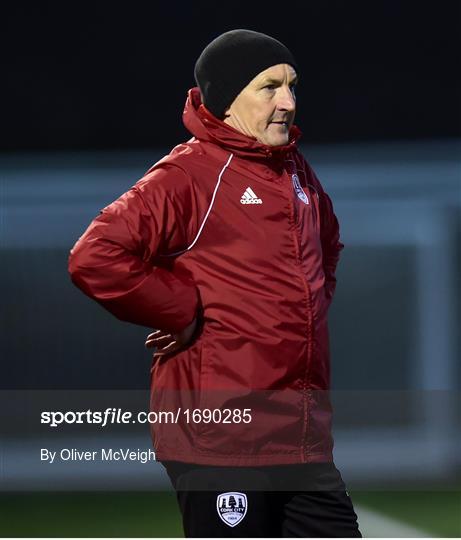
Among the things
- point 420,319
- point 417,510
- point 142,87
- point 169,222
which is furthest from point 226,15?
point 169,222

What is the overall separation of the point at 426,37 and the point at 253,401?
429cm

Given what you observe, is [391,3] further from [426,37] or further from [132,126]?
[132,126]

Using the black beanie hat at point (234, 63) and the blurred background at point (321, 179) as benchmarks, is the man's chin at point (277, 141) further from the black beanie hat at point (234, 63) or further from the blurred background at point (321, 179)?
the blurred background at point (321, 179)

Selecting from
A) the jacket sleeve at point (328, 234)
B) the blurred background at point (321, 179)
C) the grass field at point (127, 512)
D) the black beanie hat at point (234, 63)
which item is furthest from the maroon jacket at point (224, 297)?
the blurred background at point (321, 179)

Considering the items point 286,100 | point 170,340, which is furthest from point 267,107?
point 170,340

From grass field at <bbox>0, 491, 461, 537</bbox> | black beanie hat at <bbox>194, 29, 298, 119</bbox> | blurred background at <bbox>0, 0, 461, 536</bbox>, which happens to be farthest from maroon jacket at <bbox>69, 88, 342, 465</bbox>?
blurred background at <bbox>0, 0, 461, 536</bbox>

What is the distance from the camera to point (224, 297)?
2746mm

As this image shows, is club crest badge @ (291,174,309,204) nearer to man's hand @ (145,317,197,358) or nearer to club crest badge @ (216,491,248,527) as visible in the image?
man's hand @ (145,317,197,358)

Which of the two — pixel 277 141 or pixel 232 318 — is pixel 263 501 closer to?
pixel 232 318

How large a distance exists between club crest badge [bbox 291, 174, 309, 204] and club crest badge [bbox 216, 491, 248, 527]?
2.35 ft

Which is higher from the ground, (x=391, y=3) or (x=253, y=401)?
(x=391, y=3)

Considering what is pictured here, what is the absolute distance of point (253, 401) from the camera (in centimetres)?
272

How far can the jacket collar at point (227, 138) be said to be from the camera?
9.22 ft

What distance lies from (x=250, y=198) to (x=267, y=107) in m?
0.23
